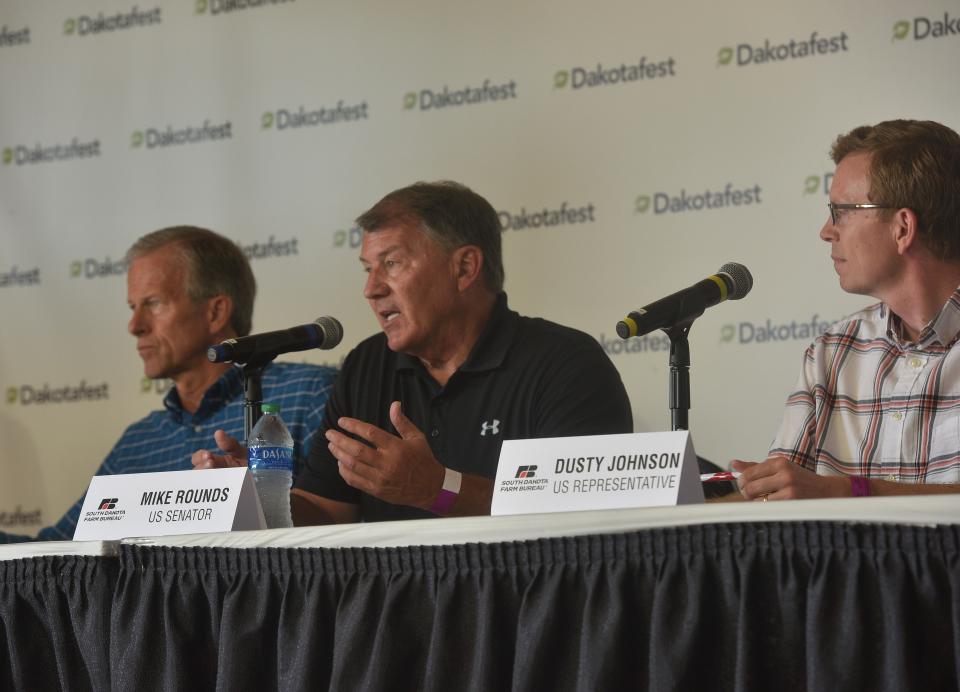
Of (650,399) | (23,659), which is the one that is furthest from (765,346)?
(23,659)

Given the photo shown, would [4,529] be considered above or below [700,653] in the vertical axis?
below

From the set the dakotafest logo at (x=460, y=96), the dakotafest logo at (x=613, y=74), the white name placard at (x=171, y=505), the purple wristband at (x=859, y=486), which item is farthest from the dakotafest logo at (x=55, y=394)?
the purple wristband at (x=859, y=486)

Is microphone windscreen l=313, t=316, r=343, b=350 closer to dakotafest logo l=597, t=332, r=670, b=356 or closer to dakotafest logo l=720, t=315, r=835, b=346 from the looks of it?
dakotafest logo l=597, t=332, r=670, b=356

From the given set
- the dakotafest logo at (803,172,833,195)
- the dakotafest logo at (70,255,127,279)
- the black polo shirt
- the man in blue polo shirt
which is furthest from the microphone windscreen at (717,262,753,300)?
the dakotafest logo at (70,255,127,279)

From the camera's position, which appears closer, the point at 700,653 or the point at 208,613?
the point at 700,653

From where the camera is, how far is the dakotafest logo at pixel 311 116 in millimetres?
3541

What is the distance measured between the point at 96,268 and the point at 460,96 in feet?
4.34

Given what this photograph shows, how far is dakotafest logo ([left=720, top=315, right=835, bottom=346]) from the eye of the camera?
2936 mm

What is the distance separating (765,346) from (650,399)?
1.11 ft

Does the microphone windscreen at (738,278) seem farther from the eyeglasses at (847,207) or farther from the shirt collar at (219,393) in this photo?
the shirt collar at (219,393)

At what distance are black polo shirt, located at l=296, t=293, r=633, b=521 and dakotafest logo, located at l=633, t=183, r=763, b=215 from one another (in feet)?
2.13

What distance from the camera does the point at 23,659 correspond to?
1677 millimetres

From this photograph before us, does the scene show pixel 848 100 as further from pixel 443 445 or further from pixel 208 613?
pixel 208 613

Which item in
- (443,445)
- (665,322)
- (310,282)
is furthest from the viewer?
(310,282)
